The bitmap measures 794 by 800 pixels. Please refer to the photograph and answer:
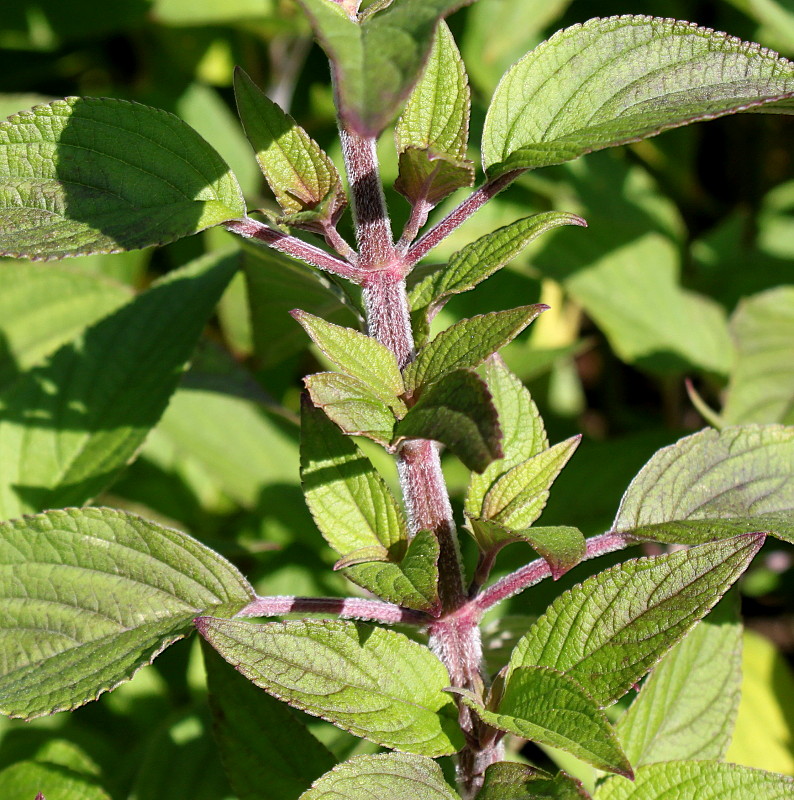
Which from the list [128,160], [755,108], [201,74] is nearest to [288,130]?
[128,160]

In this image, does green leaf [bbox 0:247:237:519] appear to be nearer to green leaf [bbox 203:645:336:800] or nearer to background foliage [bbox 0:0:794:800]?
background foliage [bbox 0:0:794:800]

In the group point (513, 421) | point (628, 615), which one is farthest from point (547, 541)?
point (513, 421)

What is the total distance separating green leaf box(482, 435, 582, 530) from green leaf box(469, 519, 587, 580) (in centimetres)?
4

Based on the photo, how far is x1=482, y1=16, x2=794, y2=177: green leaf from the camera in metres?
0.75

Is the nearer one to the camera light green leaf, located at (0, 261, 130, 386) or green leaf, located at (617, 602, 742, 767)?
green leaf, located at (617, 602, 742, 767)

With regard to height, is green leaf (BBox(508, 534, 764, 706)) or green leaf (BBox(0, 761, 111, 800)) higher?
green leaf (BBox(508, 534, 764, 706))

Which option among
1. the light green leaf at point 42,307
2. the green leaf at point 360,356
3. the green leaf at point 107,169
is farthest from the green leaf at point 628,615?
the light green leaf at point 42,307

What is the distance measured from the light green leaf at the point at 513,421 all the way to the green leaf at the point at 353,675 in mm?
217

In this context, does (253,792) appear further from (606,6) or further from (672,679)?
(606,6)

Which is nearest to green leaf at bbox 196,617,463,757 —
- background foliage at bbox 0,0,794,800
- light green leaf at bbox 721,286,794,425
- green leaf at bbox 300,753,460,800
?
green leaf at bbox 300,753,460,800

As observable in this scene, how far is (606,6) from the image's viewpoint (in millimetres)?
2502

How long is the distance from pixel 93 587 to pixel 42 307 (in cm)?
106

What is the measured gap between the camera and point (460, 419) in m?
0.67

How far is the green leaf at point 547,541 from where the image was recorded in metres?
0.73
